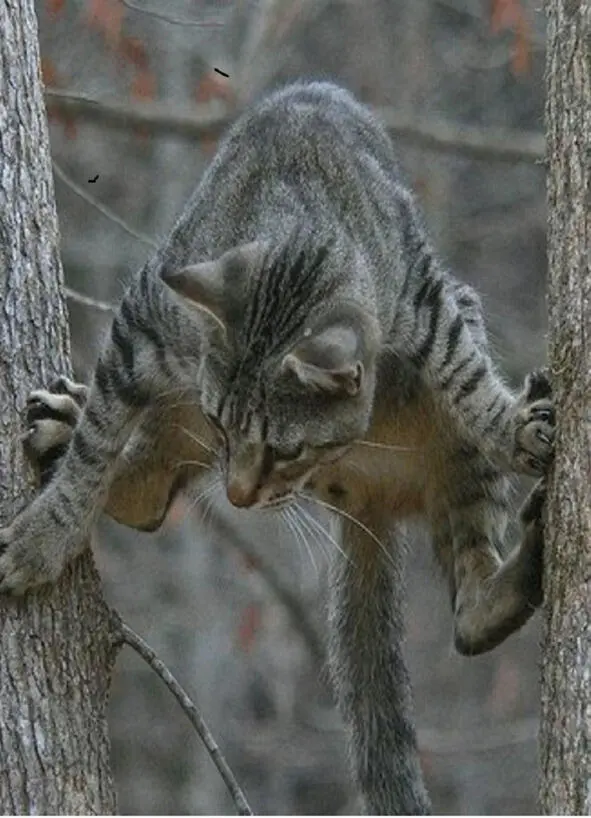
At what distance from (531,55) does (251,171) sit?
4093 mm

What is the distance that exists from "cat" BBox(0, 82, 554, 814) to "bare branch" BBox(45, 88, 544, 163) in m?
2.06

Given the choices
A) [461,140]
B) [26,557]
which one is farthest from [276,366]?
[461,140]

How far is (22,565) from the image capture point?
433 cm

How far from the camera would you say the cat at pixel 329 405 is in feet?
14.2

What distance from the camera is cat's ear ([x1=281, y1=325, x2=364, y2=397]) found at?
13.8 ft

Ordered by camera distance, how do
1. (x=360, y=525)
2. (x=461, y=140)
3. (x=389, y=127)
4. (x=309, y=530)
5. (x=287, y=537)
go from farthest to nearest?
(x=287, y=537) → (x=461, y=140) → (x=389, y=127) → (x=360, y=525) → (x=309, y=530)

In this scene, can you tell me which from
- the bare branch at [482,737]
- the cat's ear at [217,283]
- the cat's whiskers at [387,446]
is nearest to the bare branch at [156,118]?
the cat's whiskers at [387,446]

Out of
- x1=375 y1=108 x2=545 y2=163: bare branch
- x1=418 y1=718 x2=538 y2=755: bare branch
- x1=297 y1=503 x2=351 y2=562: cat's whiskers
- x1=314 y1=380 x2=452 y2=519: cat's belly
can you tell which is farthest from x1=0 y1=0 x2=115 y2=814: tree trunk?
x1=418 y1=718 x2=538 y2=755: bare branch

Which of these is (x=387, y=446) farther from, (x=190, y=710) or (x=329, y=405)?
(x=190, y=710)

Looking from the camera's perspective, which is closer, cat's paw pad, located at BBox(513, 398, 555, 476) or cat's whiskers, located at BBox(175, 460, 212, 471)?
cat's paw pad, located at BBox(513, 398, 555, 476)

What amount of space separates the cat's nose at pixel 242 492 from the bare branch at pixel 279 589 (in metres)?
3.49

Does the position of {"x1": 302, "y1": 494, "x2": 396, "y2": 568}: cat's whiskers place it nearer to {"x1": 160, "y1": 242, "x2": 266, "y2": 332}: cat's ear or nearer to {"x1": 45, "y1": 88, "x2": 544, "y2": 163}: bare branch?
{"x1": 160, "y1": 242, "x2": 266, "y2": 332}: cat's ear

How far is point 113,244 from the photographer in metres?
9.93

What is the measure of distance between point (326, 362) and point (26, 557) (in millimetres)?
748
